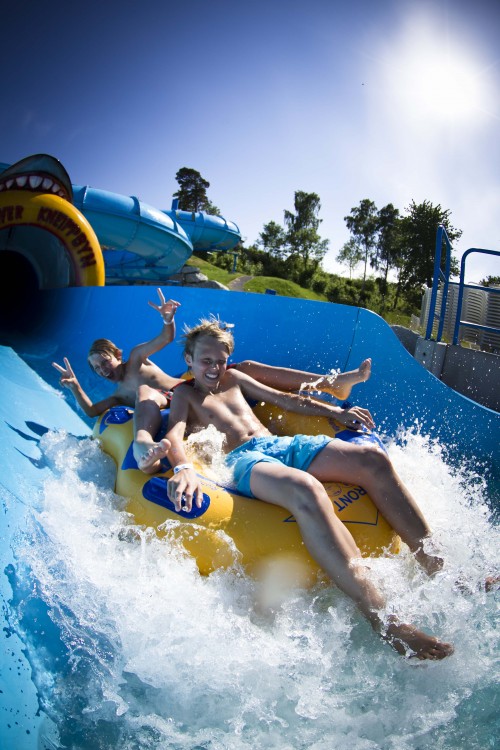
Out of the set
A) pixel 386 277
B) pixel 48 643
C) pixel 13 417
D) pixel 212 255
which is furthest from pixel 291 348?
pixel 386 277

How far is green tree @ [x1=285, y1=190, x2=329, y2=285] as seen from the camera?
28.3 metres

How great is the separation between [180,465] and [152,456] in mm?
110

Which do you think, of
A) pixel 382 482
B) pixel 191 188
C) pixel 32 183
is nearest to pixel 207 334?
pixel 382 482

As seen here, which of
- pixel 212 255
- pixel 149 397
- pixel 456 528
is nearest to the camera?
pixel 456 528

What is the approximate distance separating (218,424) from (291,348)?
1.54 metres

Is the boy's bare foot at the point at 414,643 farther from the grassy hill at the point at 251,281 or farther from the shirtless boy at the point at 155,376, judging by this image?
the grassy hill at the point at 251,281

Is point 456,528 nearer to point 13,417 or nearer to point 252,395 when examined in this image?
point 252,395

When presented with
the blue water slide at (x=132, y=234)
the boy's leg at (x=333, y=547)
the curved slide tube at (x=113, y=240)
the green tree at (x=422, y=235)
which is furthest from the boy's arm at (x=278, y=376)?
the green tree at (x=422, y=235)

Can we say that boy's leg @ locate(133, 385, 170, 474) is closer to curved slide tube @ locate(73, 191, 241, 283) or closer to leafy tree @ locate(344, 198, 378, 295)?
curved slide tube @ locate(73, 191, 241, 283)

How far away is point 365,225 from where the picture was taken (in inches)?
1391

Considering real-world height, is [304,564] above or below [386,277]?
below

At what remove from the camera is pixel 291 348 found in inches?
146

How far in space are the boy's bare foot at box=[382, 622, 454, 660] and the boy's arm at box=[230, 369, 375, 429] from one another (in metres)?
1.08

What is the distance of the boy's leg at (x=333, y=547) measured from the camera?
1484 mm
